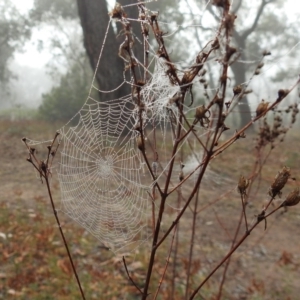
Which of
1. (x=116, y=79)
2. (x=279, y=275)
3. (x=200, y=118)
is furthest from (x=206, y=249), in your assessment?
(x=116, y=79)

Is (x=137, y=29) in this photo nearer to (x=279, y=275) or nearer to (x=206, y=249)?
(x=206, y=249)

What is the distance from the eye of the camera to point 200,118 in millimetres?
912

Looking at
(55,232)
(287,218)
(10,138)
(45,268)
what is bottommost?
(45,268)

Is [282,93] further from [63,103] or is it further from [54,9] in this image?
[54,9]

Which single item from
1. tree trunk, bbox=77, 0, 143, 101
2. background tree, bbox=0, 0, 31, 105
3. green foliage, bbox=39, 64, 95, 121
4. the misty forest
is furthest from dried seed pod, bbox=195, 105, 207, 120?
background tree, bbox=0, 0, 31, 105

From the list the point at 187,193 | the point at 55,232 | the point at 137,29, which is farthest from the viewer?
the point at 137,29

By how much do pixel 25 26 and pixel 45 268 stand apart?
53.6 feet

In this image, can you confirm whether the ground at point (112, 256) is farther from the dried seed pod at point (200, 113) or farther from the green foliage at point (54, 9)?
the green foliage at point (54, 9)

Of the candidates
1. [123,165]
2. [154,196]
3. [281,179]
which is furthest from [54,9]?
[281,179]

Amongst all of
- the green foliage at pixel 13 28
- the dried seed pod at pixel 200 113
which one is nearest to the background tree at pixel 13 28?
the green foliage at pixel 13 28

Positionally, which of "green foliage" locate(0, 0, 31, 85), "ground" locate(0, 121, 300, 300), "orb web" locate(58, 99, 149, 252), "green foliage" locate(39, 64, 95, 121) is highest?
"green foliage" locate(0, 0, 31, 85)

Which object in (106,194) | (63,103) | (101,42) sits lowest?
(106,194)

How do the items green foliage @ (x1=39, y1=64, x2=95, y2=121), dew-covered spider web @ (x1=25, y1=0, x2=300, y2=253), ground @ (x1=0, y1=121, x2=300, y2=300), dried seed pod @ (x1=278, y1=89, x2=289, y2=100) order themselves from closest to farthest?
dried seed pod @ (x1=278, y1=89, x2=289, y2=100)
dew-covered spider web @ (x1=25, y1=0, x2=300, y2=253)
ground @ (x1=0, y1=121, x2=300, y2=300)
green foliage @ (x1=39, y1=64, x2=95, y2=121)

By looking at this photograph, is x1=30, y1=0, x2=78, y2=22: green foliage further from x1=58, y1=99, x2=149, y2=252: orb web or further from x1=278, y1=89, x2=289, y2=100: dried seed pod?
x1=278, y1=89, x2=289, y2=100: dried seed pod
